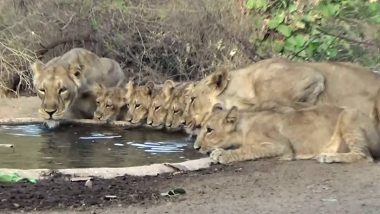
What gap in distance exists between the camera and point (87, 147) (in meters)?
10.6

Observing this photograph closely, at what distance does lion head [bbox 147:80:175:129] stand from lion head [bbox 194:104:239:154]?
1.91 m

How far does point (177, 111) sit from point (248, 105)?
4.32 feet

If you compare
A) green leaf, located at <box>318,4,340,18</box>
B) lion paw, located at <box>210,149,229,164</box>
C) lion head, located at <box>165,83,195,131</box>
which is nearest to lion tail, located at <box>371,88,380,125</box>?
lion paw, located at <box>210,149,229,164</box>

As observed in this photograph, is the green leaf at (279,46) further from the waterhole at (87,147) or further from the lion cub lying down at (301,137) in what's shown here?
the lion cub lying down at (301,137)

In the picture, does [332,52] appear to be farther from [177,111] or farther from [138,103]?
[138,103]

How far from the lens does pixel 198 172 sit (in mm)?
9227

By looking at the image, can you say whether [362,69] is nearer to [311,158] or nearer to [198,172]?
[311,158]

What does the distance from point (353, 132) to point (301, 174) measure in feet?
3.46

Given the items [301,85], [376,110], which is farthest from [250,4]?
[376,110]

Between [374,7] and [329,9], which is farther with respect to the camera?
[329,9]

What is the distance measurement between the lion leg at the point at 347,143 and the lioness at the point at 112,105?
384 centimetres

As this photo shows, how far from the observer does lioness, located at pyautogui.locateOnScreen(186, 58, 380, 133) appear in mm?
11359

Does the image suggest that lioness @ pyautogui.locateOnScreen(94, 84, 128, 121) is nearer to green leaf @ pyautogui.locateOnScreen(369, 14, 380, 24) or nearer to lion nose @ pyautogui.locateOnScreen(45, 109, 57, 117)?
lion nose @ pyautogui.locateOnScreen(45, 109, 57, 117)

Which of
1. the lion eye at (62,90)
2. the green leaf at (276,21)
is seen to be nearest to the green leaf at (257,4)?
the green leaf at (276,21)
